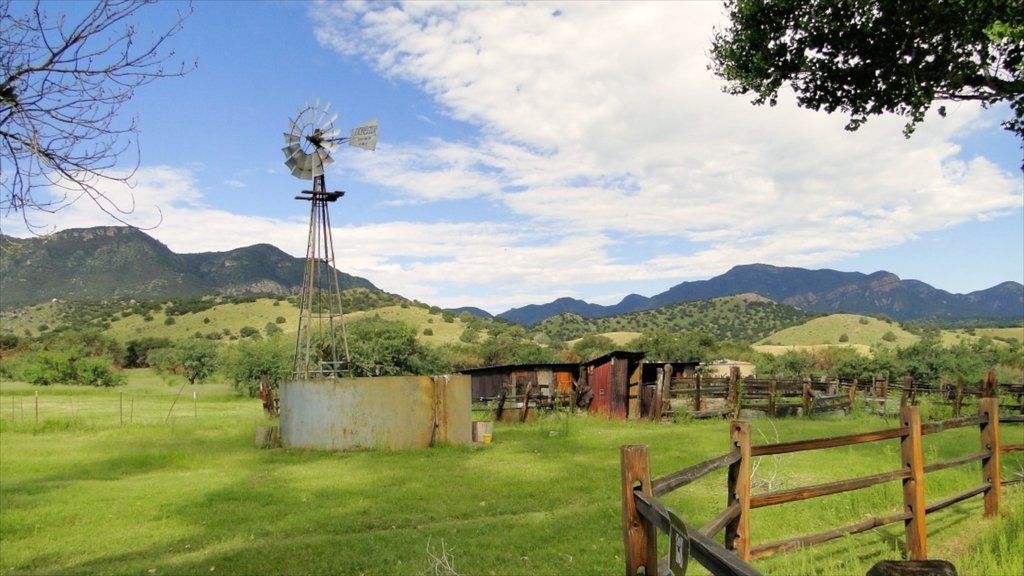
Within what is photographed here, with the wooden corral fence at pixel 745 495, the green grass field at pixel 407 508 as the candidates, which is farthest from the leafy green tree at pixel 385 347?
the wooden corral fence at pixel 745 495

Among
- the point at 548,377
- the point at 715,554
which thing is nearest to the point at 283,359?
the point at 548,377

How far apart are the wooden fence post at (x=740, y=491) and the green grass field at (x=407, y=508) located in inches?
41.5

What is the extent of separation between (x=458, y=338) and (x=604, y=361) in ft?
191

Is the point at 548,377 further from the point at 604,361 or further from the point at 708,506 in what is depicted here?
the point at 708,506

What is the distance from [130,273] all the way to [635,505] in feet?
483

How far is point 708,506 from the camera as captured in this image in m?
9.98

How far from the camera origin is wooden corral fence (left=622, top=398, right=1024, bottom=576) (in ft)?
10.2

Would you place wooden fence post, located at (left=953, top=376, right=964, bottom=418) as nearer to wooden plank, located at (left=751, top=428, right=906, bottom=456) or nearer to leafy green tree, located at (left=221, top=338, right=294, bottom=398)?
wooden plank, located at (left=751, top=428, right=906, bottom=456)

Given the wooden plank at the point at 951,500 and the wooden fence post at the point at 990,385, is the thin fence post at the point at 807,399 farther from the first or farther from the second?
the wooden plank at the point at 951,500

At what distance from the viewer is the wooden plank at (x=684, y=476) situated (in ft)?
13.3

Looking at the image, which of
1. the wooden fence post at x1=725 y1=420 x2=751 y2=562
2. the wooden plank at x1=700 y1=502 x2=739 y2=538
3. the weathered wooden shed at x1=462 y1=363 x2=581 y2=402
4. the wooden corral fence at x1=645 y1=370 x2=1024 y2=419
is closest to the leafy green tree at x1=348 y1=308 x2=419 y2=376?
the weathered wooden shed at x1=462 y1=363 x2=581 y2=402

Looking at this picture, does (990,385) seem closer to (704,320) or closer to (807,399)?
(807,399)

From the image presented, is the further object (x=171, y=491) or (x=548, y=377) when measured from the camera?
(x=548, y=377)

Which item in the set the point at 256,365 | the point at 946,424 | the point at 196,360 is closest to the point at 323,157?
the point at 946,424
